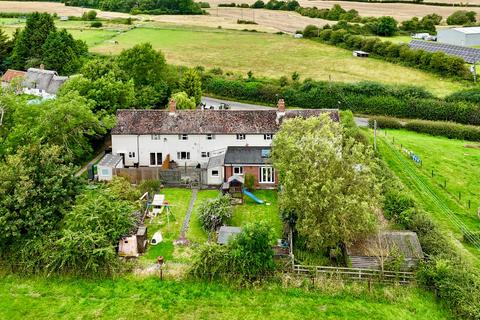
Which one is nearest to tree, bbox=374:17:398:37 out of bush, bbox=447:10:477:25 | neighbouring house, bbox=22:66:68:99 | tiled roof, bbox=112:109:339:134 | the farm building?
the farm building

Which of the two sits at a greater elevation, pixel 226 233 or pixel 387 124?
pixel 387 124

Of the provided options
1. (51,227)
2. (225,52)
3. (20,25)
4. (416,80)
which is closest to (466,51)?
(416,80)

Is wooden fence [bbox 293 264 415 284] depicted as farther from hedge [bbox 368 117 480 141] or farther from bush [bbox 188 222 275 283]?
hedge [bbox 368 117 480 141]

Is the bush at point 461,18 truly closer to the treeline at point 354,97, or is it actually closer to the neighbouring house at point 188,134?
the treeline at point 354,97

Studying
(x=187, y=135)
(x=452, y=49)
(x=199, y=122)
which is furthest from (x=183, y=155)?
(x=452, y=49)

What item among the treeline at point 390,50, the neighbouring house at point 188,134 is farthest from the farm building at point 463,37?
the neighbouring house at point 188,134

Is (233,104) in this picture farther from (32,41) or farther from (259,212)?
(259,212)

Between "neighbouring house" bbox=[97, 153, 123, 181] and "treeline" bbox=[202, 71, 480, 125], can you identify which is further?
"treeline" bbox=[202, 71, 480, 125]

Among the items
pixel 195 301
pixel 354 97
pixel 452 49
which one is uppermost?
pixel 452 49
